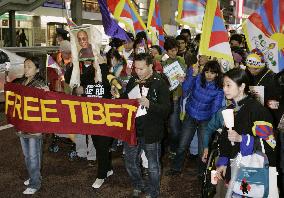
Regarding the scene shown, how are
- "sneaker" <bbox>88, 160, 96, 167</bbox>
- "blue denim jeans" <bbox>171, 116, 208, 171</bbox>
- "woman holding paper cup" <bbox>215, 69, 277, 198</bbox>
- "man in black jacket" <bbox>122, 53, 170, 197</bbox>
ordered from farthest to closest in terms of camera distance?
"sneaker" <bbox>88, 160, 96, 167</bbox>
"blue denim jeans" <bbox>171, 116, 208, 171</bbox>
"man in black jacket" <bbox>122, 53, 170, 197</bbox>
"woman holding paper cup" <bbox>215, 69, 277, 198</bbox>

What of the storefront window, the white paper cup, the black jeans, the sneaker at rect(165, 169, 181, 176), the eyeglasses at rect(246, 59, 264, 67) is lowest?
the sneaker at rect(165, 169, 181, 176)

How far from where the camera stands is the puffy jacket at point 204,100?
5516 millimetres

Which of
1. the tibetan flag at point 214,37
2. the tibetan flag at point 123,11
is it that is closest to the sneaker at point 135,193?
the tibetan flag at point 214,37

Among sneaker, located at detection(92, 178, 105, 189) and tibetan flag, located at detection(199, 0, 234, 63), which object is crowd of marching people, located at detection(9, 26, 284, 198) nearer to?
sneaker, located at detection(92, 178, 105, 189)

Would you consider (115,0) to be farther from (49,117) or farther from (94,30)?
(49,117)

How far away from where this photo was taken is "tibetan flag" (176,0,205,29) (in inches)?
308

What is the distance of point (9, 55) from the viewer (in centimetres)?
1225

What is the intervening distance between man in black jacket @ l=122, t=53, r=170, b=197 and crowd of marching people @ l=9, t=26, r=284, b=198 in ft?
0.04

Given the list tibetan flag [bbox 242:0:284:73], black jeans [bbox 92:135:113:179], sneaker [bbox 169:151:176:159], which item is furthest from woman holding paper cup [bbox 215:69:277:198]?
sneaker [bbox 169:151:176:159]

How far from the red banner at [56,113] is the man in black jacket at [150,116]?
472 mm

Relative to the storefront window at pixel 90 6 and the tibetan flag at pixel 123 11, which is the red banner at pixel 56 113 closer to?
the tibetan flag at pixel 123 11

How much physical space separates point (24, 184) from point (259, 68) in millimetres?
3784

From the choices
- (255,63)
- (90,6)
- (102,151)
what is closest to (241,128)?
(255,63)

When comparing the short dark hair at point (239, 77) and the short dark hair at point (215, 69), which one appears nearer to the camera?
the short dark hair at point (239, 77)
